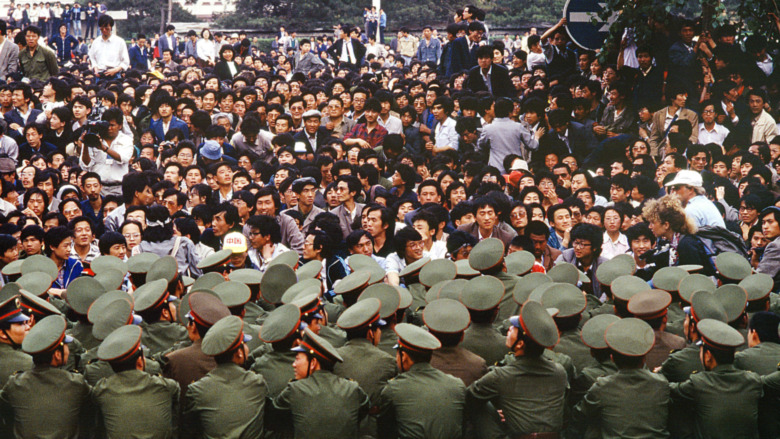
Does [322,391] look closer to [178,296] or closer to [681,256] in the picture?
[178,296]

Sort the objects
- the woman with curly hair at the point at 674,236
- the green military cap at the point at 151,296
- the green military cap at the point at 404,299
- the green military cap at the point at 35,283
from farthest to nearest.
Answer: the woman with curly hair at the point at 674,236
the green military cap at the point at 35,283
the green military cap at the point at 404,299
the green military cap at the point at 151,296

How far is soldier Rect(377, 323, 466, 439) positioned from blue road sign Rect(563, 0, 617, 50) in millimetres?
7122

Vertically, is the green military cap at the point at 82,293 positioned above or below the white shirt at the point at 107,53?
below

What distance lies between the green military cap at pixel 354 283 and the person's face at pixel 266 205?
2.89m

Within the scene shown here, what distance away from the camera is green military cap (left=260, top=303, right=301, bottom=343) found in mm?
5578

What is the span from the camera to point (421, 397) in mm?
5301

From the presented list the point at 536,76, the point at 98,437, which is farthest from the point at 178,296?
the point at 536,76

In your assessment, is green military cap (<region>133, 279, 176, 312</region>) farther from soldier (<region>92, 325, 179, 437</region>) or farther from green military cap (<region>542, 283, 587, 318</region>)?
green military cap (<region>542, 283, 587, 318</region>)

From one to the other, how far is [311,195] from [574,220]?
9.72 ft

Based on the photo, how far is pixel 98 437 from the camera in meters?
5.72

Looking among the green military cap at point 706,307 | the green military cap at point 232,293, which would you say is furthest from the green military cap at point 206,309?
the green military cap at point 706,307

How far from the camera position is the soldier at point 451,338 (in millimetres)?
5648

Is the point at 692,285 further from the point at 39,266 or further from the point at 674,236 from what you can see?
the point at 39,266

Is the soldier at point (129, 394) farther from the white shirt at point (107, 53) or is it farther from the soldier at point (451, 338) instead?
the white shirt at point (107, 53)
